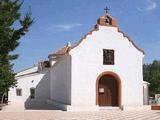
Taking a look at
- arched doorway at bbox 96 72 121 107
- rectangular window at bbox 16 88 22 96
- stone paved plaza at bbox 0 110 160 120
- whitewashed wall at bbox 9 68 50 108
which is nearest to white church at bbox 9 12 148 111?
arched doorway at bbox 96 72 121 107

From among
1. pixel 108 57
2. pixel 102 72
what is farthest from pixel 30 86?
pixel 108 57

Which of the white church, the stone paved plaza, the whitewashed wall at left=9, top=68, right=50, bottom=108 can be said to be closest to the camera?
the stone paved plaza

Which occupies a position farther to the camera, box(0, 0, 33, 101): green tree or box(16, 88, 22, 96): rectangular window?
box(16, 88, 22, 96): rectangular window

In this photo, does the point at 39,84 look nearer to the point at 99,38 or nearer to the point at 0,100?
the point at 0,100

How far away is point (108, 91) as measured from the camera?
3081cm

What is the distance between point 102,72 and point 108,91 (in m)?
2.11

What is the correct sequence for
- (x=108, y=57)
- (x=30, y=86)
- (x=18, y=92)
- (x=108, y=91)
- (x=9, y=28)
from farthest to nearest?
(x=18, y=92)
(x=30, y=86)
(x=108, y=91)
(x=108, y=57)
(x=9, y=28)

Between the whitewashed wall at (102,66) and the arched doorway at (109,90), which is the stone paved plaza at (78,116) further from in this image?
the arched doorway at (109,90)

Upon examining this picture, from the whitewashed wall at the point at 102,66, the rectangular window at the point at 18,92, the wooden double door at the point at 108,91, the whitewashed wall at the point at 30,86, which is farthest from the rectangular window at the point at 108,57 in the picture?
the rectangular window at the point at 18,92

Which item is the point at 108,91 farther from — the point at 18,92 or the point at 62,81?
the point at 18,92

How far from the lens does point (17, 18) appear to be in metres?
23.4

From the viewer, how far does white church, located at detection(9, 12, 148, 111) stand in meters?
28.8

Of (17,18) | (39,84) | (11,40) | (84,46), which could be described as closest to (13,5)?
(17,18)

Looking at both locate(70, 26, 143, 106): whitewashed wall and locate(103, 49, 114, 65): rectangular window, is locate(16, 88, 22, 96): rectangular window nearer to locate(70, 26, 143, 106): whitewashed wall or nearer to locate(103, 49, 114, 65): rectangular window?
locate(70, 26, 143, 106): whitewashed wall
